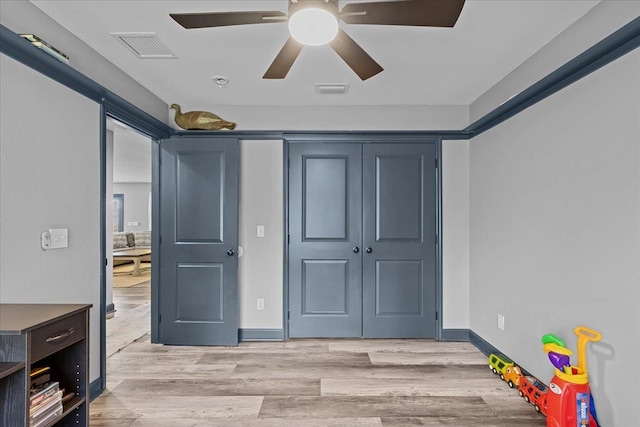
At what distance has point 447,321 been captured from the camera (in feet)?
12.4

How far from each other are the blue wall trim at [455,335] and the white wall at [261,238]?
168 centimetres

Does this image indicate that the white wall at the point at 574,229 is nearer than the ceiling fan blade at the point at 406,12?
No

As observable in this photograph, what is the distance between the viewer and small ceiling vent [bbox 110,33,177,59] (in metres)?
2.37

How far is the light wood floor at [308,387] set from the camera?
2293 mm

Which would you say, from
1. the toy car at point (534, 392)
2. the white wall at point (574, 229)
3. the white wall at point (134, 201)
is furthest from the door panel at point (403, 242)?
the white wall at point (134, 201)

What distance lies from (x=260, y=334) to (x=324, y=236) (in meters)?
1.21

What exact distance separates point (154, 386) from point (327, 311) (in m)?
1.73

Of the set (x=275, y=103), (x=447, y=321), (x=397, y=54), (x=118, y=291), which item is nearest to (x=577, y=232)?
(x=397, y=54)

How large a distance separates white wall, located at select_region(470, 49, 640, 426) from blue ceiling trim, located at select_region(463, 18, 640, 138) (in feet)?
0.16

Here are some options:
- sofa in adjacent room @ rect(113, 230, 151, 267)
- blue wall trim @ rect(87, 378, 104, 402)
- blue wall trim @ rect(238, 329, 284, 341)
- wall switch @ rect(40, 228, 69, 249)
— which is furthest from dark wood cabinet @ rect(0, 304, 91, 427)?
sofa in adjacent room @ rect(113, 230, 151, 267)

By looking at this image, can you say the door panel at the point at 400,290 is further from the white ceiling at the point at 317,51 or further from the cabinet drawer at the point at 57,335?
the cabinet drawer at the point at 57,335

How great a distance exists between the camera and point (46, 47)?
1.99 metres

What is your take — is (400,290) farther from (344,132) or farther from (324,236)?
(344,132)

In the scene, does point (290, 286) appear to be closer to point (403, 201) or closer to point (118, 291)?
point (403, 201)
